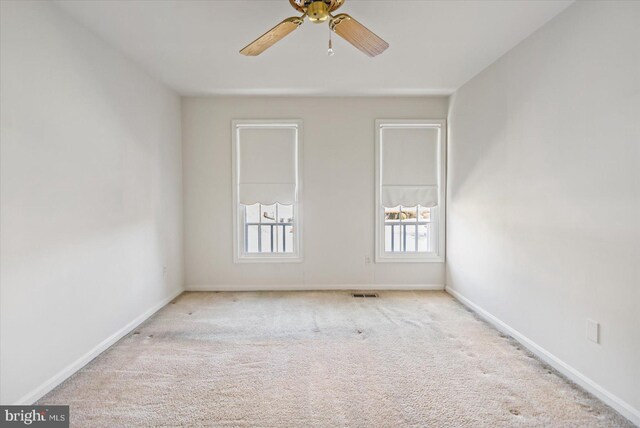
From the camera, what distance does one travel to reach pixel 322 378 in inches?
96.2

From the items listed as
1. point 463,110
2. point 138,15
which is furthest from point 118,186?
point 463,110

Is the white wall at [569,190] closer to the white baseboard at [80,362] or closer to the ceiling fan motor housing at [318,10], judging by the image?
the ceiling fan motor housing at [318,10]

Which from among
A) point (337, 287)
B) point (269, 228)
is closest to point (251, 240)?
point (269, 228)

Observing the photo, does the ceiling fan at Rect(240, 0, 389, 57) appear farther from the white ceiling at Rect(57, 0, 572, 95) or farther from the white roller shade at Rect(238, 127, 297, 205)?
the white roller shade at Rect(238, 127, 297, 205)

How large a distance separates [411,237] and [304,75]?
257 cm

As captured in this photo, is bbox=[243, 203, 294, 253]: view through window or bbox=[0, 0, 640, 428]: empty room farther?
bbox=[243, 203, 294, 253]: view through window

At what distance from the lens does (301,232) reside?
4.70 meters

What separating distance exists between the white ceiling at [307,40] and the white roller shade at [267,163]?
677mm

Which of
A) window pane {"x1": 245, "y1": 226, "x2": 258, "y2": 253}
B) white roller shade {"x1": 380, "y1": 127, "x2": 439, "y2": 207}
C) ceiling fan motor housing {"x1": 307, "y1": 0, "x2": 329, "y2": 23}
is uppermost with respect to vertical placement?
ceiling fan motor housing {"x1": 307, "y1": 0, "x2": 329, "y2": 23}

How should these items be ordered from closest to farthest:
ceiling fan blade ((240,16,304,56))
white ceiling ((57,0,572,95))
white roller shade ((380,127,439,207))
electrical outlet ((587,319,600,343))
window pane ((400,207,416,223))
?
ceiling fan blade ((240,16,304,56)), electrical outlet ((587,319,600,343)), white ceiling ((57,0,572,95)), white roller shade ((380,127,439,207)), window pane ((400,207,416,223))

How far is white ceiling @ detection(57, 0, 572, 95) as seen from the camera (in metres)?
2.47

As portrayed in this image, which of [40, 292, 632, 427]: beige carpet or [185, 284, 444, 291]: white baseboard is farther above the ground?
[185, 284, 444, 291]: white baseboard

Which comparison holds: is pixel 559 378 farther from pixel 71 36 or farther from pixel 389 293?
pixel 71 36

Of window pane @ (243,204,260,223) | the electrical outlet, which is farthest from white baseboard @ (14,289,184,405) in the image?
the electrical outlet
